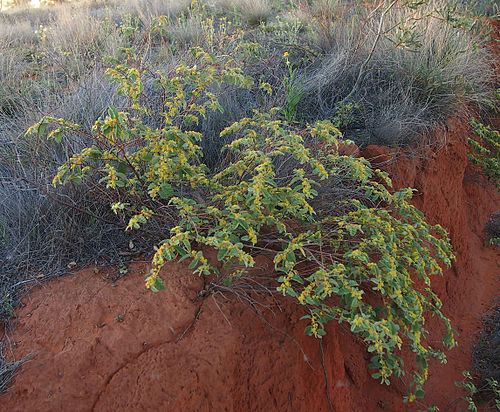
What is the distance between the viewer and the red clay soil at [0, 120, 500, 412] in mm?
2555

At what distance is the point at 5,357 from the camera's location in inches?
102

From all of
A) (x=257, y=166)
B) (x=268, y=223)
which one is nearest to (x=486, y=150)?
(x=257, y=166)

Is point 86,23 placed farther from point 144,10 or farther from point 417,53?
point 417,53

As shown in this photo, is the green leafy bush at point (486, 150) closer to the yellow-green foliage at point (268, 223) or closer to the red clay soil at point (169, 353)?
the yellow-green foliage at point (268, 223)

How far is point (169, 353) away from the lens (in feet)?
8.82

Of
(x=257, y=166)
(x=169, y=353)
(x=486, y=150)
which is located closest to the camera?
(x=169, y=353)

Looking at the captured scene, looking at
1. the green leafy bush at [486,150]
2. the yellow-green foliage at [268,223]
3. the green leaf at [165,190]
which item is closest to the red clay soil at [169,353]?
the yellow-green foliage at [268,223]

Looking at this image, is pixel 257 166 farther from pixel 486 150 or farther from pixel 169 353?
pixel 486 150

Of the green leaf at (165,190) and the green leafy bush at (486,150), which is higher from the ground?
the green leaf at (165,190)

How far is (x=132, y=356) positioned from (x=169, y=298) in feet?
1.11

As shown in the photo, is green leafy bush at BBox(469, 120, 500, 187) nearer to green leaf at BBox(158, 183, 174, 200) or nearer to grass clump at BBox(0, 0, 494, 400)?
grass clump at BBox(0, 0, 494, 400)

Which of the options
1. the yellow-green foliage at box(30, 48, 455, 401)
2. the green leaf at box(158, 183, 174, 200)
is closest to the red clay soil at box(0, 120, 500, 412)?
the yellow-green foliage at box(30, 48, 455, 401)

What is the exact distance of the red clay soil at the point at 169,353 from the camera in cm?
255

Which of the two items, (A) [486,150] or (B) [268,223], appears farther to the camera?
(A) [486,150]
